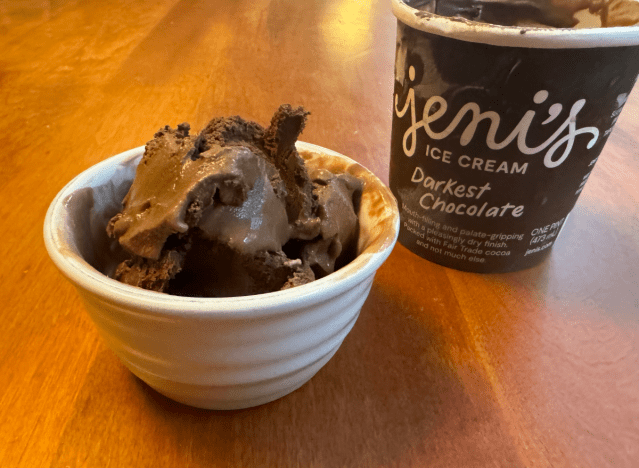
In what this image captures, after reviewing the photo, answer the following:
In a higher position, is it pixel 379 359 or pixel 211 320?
pixel 211 320

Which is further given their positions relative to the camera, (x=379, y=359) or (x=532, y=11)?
(x=532, y=11)

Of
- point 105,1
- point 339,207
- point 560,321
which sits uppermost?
point 339,207

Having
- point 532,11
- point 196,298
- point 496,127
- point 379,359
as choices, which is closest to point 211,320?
point 196,298

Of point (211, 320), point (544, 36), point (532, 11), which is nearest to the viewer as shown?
point (211, 320)

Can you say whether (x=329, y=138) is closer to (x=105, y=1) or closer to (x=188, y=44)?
(x=188, y=44)

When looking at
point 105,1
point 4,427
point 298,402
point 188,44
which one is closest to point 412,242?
point 298,402

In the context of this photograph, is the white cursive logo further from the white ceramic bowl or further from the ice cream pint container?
the white ceramic bowl

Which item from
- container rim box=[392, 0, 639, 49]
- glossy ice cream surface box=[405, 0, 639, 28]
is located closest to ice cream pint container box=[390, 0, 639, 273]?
container rim box=[392, 0, 639, 49]

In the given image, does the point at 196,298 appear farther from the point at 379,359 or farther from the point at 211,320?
the point at 379,359
